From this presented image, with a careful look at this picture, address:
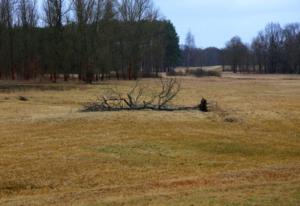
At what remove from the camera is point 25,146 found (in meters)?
18.8

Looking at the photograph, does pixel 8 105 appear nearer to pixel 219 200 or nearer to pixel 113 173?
pixel 113 173

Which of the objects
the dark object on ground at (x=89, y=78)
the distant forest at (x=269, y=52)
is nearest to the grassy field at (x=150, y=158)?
the dark object on ground at (x=89, y=78)

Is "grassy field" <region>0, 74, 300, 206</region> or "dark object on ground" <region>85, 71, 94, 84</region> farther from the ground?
"dark object on ground" <region>85, 71, 94, 84</region>

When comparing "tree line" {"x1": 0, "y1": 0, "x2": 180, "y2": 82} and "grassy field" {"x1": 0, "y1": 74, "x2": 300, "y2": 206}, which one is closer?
"grassy field" {"x1": 0, "y1": 74, "x2": 300, "y2": 206}

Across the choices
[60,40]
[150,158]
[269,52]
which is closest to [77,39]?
[60,40]

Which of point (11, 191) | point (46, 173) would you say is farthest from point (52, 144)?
point (11, 191)

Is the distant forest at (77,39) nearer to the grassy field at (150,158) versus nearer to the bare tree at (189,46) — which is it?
the grassy field at (150,158)

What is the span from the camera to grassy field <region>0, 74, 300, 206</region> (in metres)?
11.4

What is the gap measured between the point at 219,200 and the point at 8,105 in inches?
912

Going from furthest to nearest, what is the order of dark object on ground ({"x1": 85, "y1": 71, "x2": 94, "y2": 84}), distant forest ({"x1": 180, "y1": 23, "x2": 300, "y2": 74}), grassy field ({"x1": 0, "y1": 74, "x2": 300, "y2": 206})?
distant forest ({"x1": 180, "y1": 23, "x2": 300, "y2": 74}) → dark object on ground ({"x1": 85, "y1": 71, "x2": 94, "y2": 84}) → grassy field ({"x1": 0, "y1": 74, "x2": 300, "y2": 206})

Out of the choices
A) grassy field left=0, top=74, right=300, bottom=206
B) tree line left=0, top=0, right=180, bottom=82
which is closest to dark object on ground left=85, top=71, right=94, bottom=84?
tree line left=0, top=0, right=180, bottom=82

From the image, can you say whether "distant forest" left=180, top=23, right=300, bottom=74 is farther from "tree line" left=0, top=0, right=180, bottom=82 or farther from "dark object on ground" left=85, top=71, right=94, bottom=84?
"dark object on ground" left=85, top=71, right=94, bottom=84

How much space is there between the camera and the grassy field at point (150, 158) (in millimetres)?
11373

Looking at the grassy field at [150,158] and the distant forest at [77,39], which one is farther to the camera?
the distant forest at [77,39]
